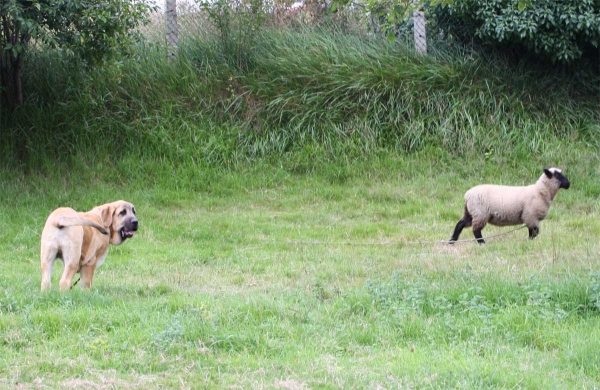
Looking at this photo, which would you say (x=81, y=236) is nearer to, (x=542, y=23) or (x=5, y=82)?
(x=5, y=82)

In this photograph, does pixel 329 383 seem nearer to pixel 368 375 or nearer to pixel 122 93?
pixel 368 375

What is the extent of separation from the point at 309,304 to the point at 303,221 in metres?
5.89

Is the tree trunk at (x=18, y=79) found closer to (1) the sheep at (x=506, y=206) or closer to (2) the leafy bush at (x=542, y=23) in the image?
(2) the leafy bush at (x=542, y=23)

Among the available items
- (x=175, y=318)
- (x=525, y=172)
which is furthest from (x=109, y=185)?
(x=175, y=318)

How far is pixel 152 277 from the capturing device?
940 centimetres

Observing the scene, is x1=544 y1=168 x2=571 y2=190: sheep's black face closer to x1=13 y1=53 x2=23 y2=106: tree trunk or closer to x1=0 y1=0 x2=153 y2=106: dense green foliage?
x1=0 y1=0 x2=153 y2=106: dense green foliage

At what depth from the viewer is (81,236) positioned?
26.6ft

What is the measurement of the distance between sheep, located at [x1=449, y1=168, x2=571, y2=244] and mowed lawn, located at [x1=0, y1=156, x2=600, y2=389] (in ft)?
1.17

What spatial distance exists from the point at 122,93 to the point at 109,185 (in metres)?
2.97

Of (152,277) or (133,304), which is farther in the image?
(152,277)

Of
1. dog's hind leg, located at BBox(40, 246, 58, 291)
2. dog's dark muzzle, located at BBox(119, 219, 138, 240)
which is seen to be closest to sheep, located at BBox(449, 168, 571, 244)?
dog's dark muzzle, located at BBox(119, 219, 138, 240)

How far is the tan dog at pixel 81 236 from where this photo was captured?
25.9 ft

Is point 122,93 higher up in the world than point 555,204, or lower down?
higher up

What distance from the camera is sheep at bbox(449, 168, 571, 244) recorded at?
1155 centimetres
